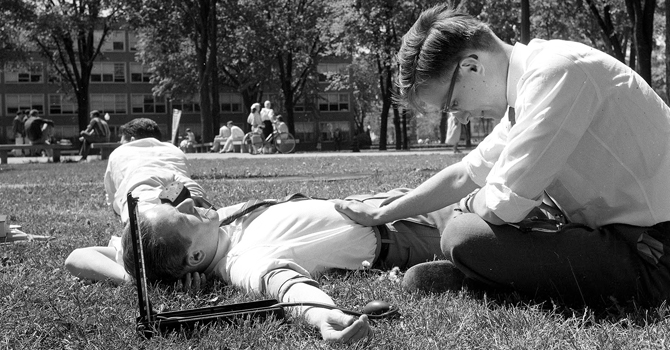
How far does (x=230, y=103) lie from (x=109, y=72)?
12682 mm

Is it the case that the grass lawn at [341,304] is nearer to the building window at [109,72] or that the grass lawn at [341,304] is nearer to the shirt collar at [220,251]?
the shirt collar at [220,251]

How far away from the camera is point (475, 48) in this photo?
3.07 meters

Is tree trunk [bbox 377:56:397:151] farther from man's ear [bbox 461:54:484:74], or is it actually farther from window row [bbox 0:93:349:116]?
man's ear [bbox 461:54:484:74]

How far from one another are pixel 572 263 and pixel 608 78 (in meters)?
0.80

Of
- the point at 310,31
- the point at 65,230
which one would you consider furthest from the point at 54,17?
the point at 65,230

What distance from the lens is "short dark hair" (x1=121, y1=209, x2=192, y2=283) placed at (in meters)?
3.55

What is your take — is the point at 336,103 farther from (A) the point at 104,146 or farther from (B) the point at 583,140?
(B) the point at 583,140

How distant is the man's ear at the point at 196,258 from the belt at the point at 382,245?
995mm

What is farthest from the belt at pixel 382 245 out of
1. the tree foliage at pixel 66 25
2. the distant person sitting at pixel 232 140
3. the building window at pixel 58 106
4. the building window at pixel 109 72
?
the building window at pixel 109 72

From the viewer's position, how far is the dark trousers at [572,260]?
3.11 metres

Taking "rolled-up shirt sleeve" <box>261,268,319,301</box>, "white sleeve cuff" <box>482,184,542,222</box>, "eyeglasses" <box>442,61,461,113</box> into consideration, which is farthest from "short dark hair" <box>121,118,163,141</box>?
"white sleeve cuff" <box>482,184,542,222</box>

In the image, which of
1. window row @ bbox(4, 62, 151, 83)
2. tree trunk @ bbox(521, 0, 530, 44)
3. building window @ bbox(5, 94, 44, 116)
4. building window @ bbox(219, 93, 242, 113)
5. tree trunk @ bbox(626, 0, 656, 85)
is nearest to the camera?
tree trunk @ bbox(521, 0, 530, 44)

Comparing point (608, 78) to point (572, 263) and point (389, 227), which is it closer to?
point (572, 263)

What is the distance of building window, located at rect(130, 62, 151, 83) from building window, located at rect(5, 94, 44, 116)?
915 cm
